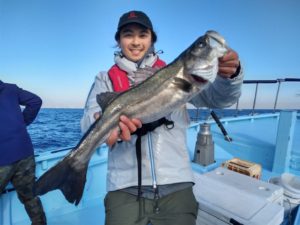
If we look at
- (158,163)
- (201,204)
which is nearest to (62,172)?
(158,163)

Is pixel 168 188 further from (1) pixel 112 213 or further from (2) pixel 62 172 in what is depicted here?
(2) pixel 62 172

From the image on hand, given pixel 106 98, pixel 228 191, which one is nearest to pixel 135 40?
pixel 106 98

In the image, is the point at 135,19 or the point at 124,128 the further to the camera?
the point at 135,19

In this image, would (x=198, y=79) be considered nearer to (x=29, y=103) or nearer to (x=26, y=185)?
(x=26, y=185)

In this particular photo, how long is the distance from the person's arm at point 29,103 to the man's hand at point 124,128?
2.65m

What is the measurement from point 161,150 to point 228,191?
43.8 inches

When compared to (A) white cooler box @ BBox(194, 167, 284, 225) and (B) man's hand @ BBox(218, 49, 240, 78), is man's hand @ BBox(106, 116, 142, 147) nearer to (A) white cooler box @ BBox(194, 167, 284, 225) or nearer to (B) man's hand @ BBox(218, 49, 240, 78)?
(B) man's hand @ BBox(218, 49, 240, 78)

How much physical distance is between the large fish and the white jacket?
0.89 ft

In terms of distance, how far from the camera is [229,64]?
1.97m

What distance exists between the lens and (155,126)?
2.24 metres

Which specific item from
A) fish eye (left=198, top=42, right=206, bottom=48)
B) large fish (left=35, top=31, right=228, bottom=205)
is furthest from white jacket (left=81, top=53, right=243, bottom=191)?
fish eye (left=198, top=42, right=206, bottom=48)

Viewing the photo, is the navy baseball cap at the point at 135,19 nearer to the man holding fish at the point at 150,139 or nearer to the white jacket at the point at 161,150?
the man holding fish at the point at 150,139

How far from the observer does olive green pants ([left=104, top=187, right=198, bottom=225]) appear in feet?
6.72

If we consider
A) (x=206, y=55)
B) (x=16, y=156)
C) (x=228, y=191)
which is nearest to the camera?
(x=206, y=55)
